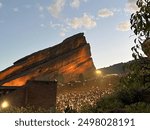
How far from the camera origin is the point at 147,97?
18.5 metres

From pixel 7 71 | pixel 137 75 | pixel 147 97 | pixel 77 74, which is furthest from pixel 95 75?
pixel 137 75

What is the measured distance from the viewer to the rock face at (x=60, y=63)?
53.8 m

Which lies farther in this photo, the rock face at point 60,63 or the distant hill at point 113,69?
the distant hill at point 113,69

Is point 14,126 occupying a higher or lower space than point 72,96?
lower

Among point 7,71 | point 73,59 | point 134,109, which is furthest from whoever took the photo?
point 73,59

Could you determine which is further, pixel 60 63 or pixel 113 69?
pixel 113 69

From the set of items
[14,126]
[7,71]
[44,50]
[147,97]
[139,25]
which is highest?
[44,50]

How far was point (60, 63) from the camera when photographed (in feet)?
187

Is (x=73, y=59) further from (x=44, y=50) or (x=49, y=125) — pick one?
(x=49, y=125)

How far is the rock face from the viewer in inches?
2120

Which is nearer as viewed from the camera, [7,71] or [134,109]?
[134,109]

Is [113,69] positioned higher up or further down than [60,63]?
higher up

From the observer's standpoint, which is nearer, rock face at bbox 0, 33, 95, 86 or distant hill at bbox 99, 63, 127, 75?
rock face at bbox 0, 33, 95, 86

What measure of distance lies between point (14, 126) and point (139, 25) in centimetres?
612
